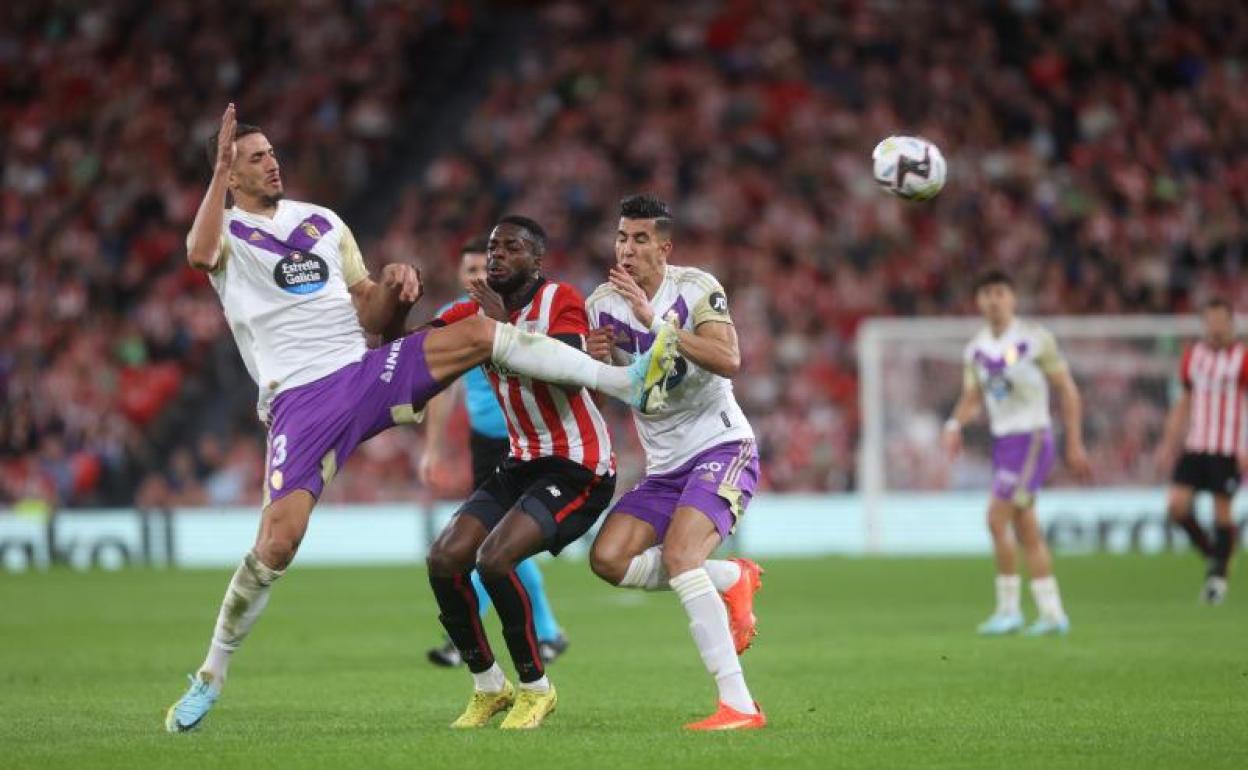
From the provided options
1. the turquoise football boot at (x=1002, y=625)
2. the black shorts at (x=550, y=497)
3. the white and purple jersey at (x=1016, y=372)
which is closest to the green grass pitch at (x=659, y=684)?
the turquoise football boot at (x=1002, y=625)

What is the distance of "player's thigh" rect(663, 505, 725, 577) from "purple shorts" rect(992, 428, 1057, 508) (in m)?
6.04

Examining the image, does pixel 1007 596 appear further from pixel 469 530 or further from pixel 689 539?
pixel 469 530

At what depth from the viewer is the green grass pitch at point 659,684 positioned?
7.51 metres

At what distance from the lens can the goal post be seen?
945 inches

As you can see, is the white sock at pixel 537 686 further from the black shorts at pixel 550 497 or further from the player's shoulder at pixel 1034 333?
the player's shoulder at pixel 1034 333

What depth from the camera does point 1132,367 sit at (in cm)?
2428

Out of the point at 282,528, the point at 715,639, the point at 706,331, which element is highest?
the point at 706,331

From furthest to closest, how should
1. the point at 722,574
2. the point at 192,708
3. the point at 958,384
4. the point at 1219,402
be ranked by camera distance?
the point at 958,384 < the point at 1219,402 < the point at 722,574 < the point at 192,708

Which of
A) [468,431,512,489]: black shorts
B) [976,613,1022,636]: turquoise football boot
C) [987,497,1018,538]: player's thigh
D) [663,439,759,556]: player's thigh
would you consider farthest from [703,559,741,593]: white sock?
[987,497,1018,538]: player's thigh

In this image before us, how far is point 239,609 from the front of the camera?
8.28 m

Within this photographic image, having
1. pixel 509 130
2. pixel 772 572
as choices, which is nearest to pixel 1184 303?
pixel 772 572

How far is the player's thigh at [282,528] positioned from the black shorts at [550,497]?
33.7 inches

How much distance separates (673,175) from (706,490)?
1993 centimetres

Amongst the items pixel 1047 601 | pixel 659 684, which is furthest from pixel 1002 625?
pixel 659 684
